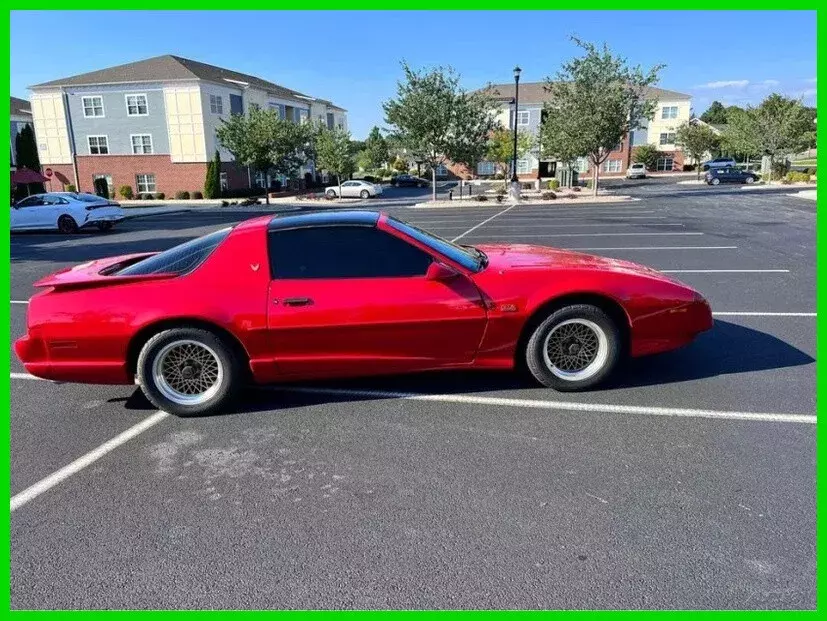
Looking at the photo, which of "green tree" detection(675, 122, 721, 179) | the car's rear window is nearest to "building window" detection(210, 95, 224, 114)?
the car's rear window

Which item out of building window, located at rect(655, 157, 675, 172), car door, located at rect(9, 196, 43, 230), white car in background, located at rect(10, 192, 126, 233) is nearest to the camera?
white car in background, located at rect(10, 192, 126, 233)

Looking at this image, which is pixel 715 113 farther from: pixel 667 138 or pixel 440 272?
pixel 440 272

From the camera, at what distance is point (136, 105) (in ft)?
133

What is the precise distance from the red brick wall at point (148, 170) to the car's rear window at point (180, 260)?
3901cm

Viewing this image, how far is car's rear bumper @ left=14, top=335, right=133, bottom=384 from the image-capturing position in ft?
14.0

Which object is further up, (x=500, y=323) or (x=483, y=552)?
(x=500, y=323)

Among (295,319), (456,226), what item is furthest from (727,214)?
(295,319)

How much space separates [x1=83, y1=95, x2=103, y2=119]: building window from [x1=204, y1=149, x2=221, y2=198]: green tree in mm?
9430

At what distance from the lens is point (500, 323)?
4375mm

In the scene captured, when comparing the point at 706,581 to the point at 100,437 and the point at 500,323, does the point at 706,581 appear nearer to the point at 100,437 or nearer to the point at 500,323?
the point at 500,323

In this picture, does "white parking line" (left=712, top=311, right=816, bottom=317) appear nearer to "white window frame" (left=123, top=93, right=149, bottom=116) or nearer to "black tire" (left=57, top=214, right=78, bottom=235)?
"black tire" (left=57, top=214, right=78, bottom=235)

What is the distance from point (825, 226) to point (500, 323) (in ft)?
47.3

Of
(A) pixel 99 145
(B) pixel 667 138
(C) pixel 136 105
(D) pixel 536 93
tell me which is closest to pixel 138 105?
(C) pixel 136 105

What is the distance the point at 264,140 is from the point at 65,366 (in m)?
32.5
